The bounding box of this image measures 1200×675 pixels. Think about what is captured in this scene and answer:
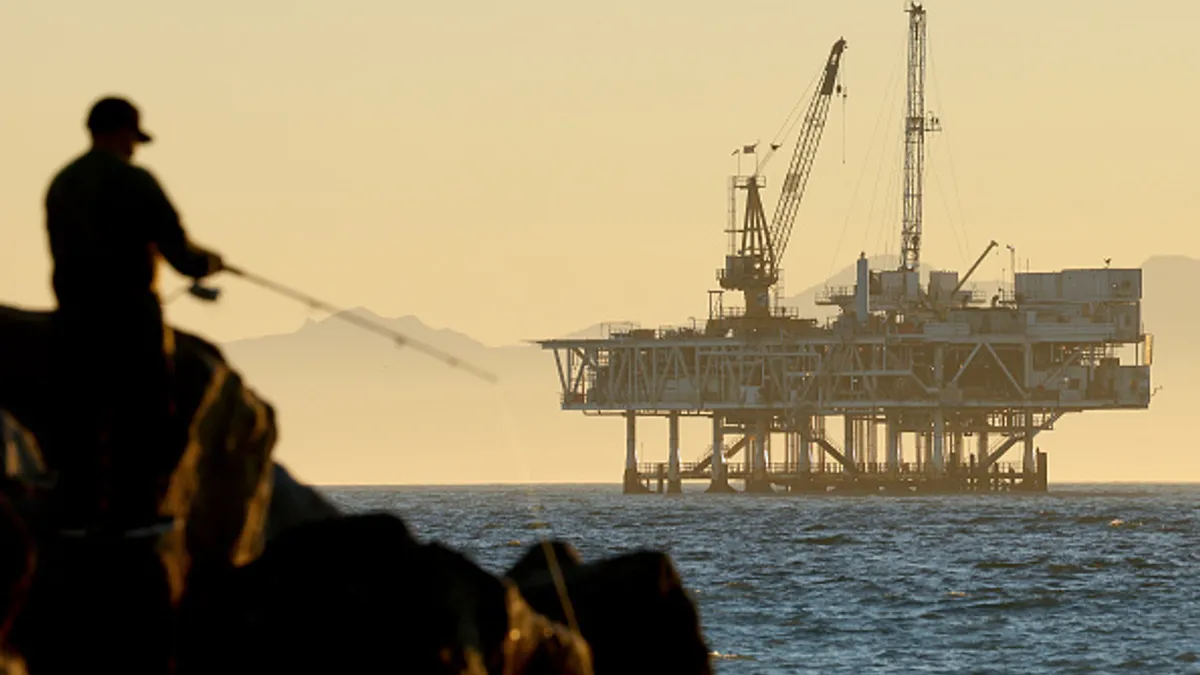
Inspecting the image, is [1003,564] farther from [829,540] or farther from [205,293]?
[205,293]

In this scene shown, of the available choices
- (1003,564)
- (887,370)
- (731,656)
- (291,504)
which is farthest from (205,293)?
(887,370)

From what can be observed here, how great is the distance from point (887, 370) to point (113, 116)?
435 feet

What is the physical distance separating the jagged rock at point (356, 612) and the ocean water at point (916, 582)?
2.29 m

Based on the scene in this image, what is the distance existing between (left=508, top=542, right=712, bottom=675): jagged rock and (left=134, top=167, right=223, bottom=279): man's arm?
14.1 ft

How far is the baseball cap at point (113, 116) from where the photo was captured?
42.4 ft

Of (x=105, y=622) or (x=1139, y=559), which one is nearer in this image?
(x=105, y=622)

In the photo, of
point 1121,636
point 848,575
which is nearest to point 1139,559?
point 848,575

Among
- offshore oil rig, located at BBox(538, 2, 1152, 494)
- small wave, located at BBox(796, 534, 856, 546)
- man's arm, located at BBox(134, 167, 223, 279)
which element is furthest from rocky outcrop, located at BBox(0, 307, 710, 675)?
offshore oil rig, located at BBox(538, 2, 1152, 494)

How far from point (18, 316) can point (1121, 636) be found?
29042 mm

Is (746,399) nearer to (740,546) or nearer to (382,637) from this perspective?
(740,546)

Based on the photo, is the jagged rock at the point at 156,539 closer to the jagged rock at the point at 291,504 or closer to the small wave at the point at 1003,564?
the jagged rock at the point at 291,504

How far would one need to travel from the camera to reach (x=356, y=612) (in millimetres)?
13930

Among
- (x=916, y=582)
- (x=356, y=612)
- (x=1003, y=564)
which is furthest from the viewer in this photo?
(x=1003, y=564)

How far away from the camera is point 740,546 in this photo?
242 feet
